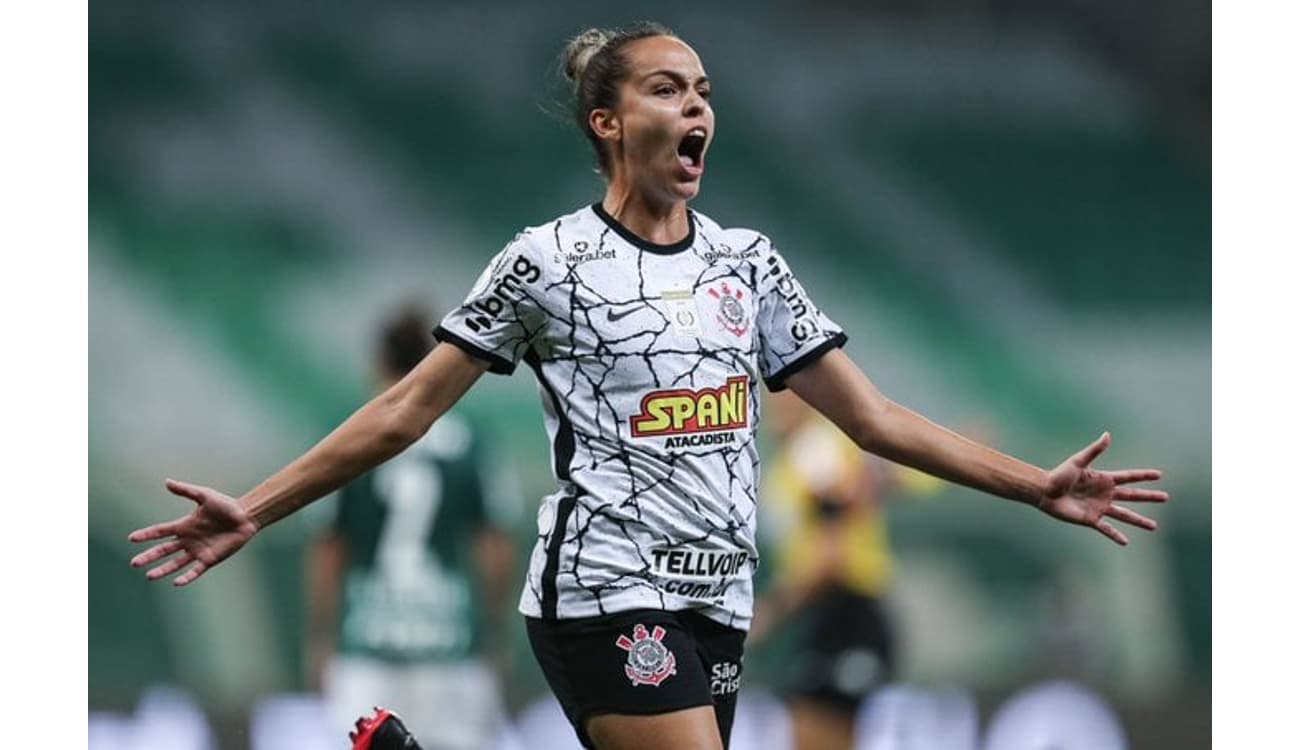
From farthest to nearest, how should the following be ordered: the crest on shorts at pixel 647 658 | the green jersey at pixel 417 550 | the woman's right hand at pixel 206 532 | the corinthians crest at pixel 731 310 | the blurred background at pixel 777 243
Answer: the blurred background at pixel 777 243 < the green jersey at pixel 417 550 < the corinthians crest at pixel 731 310 < the woman's right hand at pixel 206 532 < the crest on shorts at pixel 647 658

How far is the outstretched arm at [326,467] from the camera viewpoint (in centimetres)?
387

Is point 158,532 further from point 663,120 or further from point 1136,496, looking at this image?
point 1136,496

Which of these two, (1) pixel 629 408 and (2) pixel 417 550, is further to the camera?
(2) pixel 417 550

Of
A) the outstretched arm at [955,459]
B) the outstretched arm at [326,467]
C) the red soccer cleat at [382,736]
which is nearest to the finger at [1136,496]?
the outstretched arm at [955,459]

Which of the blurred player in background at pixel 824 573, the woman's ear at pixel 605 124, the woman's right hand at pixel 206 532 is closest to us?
the woman's right hand at pixel 206 532

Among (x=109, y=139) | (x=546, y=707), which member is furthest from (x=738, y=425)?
(x=109, y=139)

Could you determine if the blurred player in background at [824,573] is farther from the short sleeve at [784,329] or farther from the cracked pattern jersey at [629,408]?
the cracked pattern jersey at [629,408]

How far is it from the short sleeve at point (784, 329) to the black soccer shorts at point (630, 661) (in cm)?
58

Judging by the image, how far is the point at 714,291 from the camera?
3984 millimetres

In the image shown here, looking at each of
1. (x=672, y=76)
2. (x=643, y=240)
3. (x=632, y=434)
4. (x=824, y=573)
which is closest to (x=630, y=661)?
(x=632, y=434)

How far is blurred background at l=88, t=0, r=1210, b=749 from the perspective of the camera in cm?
791

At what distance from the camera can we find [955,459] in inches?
163

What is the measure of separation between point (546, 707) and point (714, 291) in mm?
4172

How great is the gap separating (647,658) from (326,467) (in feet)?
2.43
